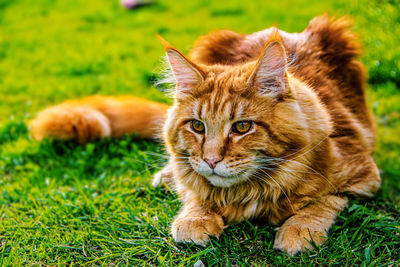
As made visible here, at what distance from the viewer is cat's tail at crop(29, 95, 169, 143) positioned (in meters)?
3.73

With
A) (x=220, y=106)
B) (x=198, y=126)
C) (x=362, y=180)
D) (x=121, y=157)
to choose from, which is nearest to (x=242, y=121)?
(x=220, y=106)

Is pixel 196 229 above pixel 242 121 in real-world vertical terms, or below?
below

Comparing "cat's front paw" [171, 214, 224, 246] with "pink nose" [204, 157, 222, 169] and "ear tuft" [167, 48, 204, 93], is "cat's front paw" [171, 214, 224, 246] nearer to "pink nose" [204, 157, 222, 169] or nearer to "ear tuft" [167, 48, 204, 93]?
"pink nose" [204, 157, 222, 169]

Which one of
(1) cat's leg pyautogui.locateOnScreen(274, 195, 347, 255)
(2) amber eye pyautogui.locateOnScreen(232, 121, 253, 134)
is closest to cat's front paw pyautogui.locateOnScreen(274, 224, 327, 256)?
(1) cat's leg pyautogui.locateOnScreen(274, 195, 347, 255)

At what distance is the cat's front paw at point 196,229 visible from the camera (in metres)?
2.38

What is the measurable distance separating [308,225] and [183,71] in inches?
45.5

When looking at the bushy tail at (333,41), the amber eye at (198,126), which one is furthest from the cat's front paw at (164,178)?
the bushy tail at (333,41)

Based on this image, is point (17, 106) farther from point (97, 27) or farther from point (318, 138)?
point (318, 138)

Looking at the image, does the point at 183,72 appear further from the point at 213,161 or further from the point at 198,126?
the point at 213,161

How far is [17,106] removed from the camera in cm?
511

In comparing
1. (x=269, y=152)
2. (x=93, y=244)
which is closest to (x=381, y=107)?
(x=269, y=152)

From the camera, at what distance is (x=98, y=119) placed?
12.4ft

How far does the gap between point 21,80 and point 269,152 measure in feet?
14.8

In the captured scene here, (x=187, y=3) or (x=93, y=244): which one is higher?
(x=187, y=3)
